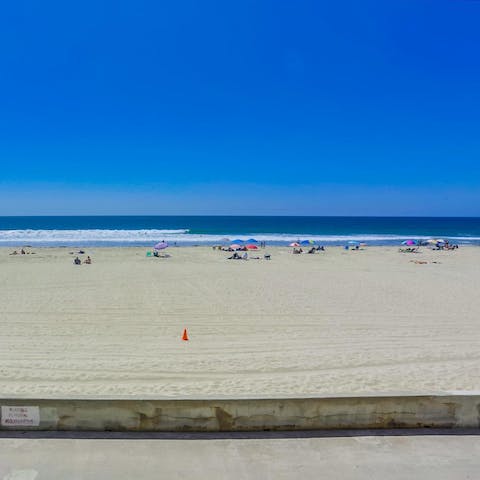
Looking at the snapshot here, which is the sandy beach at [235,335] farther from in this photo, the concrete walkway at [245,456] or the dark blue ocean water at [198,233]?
the dark blue ocean water at [198,233]

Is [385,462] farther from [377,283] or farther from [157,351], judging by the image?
[377,283]

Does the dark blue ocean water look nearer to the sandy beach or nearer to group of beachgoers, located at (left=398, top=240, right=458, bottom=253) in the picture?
group of beachgoers, located at (left=398, top=240, right=458, bottom=253)

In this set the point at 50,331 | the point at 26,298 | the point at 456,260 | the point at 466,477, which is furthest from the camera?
the point at 456,260

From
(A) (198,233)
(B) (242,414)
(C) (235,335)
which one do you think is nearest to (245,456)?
(B) (242,414)

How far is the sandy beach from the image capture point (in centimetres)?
648

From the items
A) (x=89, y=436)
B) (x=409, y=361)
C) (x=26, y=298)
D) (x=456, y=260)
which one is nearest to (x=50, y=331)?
(x=26, y=298)

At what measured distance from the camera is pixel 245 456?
9.87ft

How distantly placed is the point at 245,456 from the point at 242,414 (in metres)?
0.36

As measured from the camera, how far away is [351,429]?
3371 millimetres

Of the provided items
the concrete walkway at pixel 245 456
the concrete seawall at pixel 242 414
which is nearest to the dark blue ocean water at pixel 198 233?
the concrete seawall at pixel 242 414

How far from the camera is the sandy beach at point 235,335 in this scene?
6480 millimetres

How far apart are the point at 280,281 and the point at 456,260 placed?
682 inches

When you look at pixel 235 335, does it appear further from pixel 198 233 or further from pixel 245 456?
pixel 198 233

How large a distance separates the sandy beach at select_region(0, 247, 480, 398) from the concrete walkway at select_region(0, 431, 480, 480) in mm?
607
